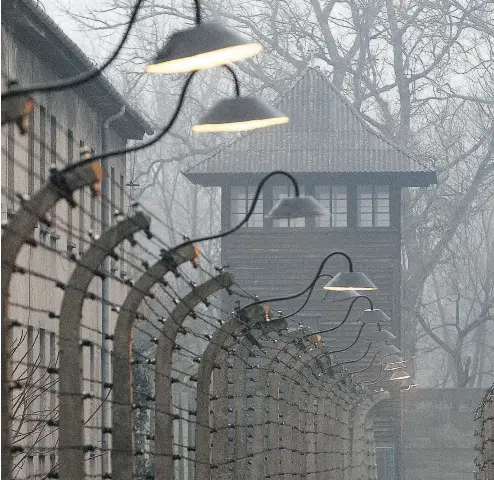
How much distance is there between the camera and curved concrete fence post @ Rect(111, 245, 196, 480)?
879 centimetres

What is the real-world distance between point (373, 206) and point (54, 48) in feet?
80.8

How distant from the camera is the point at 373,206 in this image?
4725 cm

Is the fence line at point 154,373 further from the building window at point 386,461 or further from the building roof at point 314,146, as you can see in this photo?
the building window at point 386,461

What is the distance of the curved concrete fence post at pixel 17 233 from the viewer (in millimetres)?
6328

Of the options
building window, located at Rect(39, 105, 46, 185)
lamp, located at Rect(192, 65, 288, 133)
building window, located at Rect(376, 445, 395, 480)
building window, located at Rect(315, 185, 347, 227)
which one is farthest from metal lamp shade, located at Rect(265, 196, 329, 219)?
building window, located at Rect(376, 445, 395, 480)

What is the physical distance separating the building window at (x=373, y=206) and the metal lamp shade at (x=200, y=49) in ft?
127

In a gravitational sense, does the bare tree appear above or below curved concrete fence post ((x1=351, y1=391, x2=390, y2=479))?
above

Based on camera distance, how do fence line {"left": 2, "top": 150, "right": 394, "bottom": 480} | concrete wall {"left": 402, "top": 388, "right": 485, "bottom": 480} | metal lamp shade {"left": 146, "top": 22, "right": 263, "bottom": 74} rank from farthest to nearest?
concrete wall {"left": 402, "top": 388, "right": 485, "bottom": 480}, metal lamp shade {"left": 146, "top": 22, "right": 263, "bottom": 74}, fence line {"left": 2, "top": 150, "right": 394, "bottom": 480}

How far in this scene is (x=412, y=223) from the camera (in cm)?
5734

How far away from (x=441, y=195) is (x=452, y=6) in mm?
5624

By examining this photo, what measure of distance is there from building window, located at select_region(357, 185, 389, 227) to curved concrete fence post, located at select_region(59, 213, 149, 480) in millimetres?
39719

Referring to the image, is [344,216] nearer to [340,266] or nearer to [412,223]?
[340,266]

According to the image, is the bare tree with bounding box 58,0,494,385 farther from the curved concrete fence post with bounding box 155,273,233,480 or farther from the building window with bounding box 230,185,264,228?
the curved concrete fence post with bounding box 155,273,233,480

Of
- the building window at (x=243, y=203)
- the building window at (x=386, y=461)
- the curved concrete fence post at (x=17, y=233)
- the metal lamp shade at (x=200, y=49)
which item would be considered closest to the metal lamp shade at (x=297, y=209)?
the metal lamp shade at (x=200, y=49)
